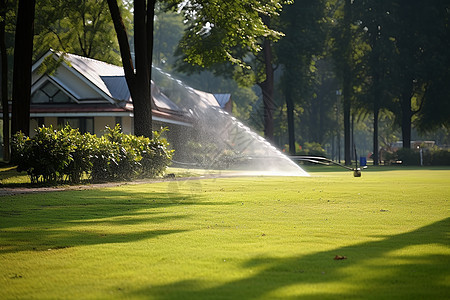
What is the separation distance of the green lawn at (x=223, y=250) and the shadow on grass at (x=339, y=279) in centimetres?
1

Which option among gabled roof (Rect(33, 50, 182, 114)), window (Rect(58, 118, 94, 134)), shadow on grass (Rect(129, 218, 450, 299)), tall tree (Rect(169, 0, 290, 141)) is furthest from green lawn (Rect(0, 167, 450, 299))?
window (Rect(58, 118, 94, 134))

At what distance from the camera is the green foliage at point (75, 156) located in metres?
20.7

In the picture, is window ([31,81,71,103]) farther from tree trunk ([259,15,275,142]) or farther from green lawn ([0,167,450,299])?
green lawn ([0,167,450,299])

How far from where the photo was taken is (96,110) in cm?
4306

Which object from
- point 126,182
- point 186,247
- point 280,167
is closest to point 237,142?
point 280,167

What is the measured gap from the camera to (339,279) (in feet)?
21.6

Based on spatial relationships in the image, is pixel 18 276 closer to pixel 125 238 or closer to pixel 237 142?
pixel 125 238

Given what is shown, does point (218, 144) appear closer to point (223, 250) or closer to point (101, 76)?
point (101, 76)

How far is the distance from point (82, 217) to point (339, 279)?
741 cm

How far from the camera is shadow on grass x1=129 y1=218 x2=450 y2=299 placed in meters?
5.95

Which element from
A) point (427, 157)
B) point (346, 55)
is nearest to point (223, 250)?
point (427, 157)

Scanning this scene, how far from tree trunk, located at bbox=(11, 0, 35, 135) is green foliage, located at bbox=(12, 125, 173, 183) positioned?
3582 millimetres

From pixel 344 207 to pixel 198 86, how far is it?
309 ft

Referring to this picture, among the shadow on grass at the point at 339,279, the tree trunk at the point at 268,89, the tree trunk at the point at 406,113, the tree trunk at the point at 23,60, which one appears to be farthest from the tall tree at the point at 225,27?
the tree trunk at the point at 406,113
